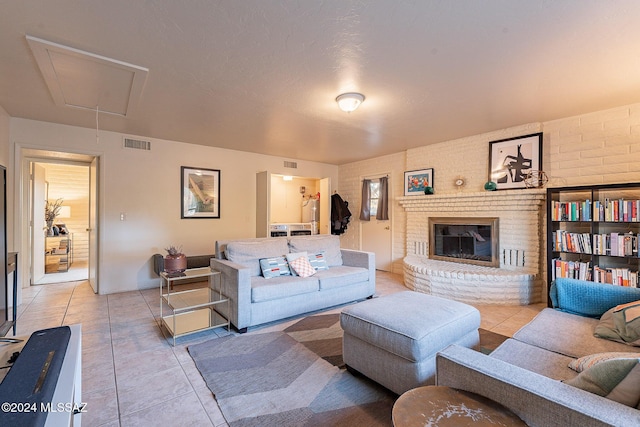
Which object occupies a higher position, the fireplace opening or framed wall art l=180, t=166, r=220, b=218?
framed wall art l=180, t=166, r=220, b=218

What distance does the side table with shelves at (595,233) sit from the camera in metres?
2.99

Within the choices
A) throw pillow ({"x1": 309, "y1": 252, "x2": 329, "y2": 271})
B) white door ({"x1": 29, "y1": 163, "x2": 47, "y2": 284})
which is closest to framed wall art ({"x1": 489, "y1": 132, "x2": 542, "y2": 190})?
throw pillow ({"x1": 309, "y1": 252, "x2": 329, "y2": 271})

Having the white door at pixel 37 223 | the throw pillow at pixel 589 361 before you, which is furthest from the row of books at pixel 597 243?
the white door at pixel 37 223

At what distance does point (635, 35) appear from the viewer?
6.24ft

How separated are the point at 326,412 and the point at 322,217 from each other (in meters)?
4.74

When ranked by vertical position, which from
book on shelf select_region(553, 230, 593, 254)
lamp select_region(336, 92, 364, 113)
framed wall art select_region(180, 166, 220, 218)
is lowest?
book on shelf select_region(553, 230, 593, 254)

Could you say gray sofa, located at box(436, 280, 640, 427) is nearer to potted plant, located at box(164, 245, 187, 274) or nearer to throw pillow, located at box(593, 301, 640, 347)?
throw pillow, located at box(593, 301, 640, 347)

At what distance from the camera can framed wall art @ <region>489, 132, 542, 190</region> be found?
149 inches

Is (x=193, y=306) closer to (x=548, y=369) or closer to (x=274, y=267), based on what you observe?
(x=274, y=267)

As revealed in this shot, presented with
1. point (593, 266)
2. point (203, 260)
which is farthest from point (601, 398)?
point (203, 260)

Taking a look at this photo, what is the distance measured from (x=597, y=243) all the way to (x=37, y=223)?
25.8 ft

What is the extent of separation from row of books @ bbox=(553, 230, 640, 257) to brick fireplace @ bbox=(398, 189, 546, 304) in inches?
15.5

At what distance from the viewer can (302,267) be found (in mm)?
3367

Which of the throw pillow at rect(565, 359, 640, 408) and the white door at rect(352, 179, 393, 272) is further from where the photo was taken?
the white door at rect(352, 179, 393, 272)
